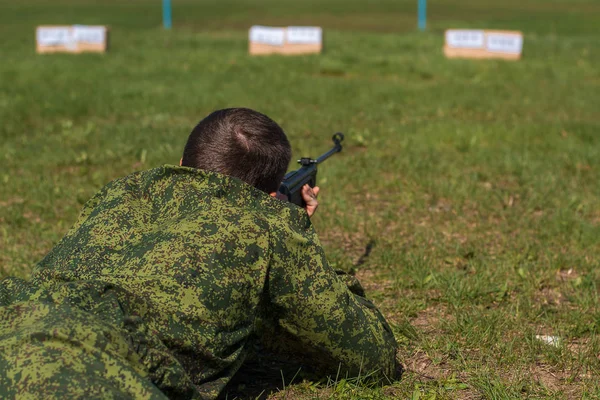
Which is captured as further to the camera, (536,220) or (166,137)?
(166,137)

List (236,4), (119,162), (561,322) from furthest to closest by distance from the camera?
(236,4) < (119,162) < (561,322)

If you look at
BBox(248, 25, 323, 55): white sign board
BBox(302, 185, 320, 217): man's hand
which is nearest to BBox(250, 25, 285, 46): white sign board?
BBox(248, 25, 323, 55): white sign board

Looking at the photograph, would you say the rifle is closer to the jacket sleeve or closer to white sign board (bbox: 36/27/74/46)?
the jacket sleeve

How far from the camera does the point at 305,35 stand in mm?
17266

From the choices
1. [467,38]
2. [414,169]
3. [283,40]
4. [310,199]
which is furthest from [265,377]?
[283,40]

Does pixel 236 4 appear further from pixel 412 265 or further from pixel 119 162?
pixel 412 265

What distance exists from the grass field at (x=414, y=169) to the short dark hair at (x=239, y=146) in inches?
39.4

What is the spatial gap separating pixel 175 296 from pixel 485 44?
49.3ft

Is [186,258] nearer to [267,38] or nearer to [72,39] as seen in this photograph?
[267,38]

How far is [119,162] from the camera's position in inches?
297

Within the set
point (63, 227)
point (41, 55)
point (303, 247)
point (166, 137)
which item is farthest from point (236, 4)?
point (303, 247)

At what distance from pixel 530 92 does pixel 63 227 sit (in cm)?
836

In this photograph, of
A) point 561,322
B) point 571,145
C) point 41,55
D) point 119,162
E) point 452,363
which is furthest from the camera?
point 41,55

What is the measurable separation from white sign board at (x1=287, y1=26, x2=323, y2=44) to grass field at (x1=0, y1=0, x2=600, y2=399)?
43 centimetres
